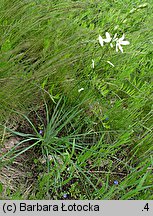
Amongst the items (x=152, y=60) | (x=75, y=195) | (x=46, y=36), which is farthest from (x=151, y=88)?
(x=75, y=195)

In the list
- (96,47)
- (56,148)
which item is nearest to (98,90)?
(96,47)

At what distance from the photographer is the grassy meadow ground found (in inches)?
66.4

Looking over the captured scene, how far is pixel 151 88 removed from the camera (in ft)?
7.20

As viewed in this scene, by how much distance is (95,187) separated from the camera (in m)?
Answer: 1.68

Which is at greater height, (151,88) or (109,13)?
(109,13)

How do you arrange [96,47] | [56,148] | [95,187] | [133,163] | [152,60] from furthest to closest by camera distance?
[152,60]
[96,47]
[133,163]
[56,148]
[95,187]

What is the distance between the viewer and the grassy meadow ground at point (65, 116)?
169 centimetres

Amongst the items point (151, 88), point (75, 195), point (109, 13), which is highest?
point (109, 13)

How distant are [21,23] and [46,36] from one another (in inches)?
6.5

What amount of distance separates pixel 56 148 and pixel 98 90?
41cm

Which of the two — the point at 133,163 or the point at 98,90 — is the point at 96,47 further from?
the point at 133,163

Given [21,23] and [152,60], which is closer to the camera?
[21,23]

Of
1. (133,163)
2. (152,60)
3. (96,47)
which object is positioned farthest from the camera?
(152,60)

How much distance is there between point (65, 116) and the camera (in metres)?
1.83
